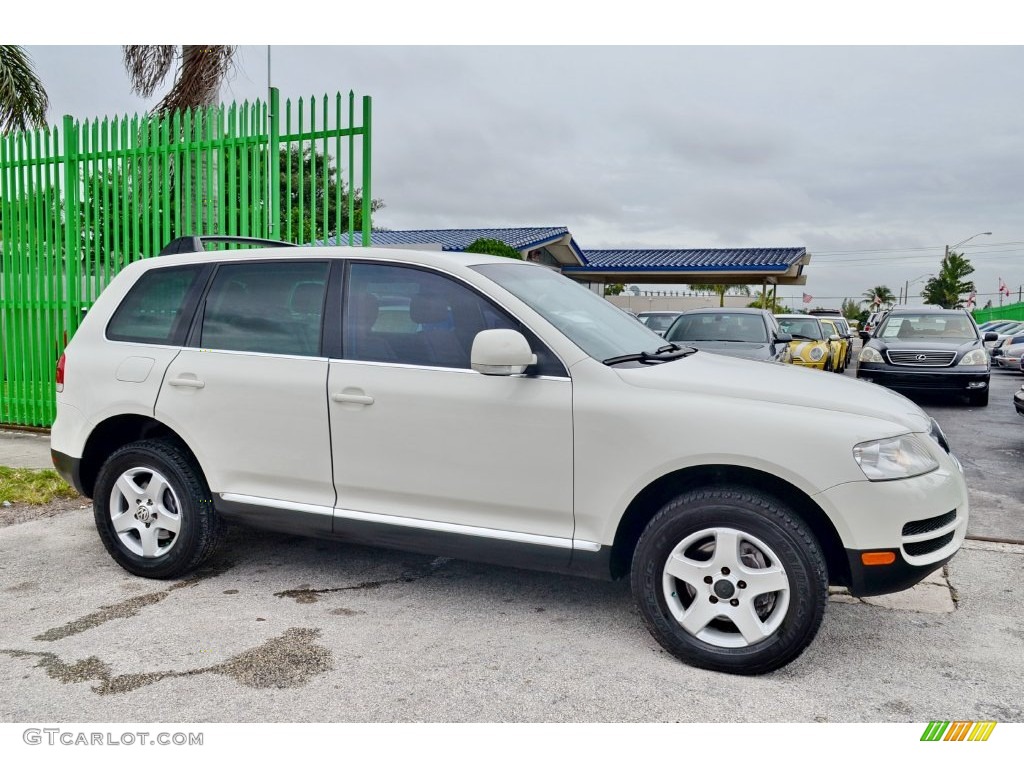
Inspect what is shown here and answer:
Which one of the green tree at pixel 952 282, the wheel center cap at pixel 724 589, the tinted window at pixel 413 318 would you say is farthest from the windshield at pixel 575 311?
the green tree at pixel 952 282

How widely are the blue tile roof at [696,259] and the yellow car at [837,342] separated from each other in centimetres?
721

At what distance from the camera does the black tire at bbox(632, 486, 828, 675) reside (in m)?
3.36

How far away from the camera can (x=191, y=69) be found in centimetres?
1310

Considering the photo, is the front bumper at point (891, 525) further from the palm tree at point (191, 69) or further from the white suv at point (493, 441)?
the palm tree at point (191, 69)

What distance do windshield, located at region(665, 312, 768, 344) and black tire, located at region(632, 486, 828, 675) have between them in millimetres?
8002

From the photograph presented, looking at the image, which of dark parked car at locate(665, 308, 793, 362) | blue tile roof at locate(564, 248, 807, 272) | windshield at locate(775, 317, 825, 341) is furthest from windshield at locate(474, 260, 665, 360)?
blue tile roof at locate(564, 248, 807, 272)

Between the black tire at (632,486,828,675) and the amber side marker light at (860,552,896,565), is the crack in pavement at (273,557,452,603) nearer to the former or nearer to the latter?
the black tire at (632,486,828,675)

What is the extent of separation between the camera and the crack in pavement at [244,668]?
11.1 feet

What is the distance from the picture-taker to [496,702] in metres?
3.24

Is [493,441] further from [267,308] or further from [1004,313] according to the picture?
[1004,313]

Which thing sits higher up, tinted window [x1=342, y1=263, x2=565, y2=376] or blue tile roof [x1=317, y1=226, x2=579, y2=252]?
blue tile roof [x1=317, y1=226, x2=579, y2=252]

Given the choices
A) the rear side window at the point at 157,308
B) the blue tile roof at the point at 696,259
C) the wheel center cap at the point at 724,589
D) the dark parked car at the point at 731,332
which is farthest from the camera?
the blue tile roof at the point at 696,259

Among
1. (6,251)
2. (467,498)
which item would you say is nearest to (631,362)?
(467,498)

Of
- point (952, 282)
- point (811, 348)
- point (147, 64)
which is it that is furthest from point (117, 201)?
point (952, 282)
